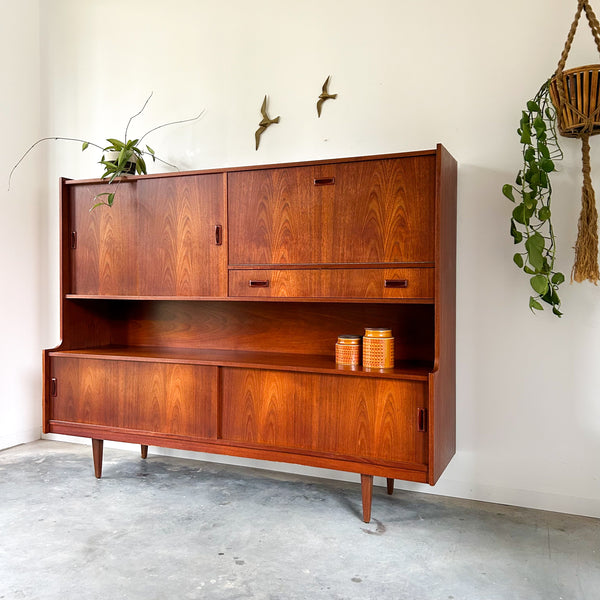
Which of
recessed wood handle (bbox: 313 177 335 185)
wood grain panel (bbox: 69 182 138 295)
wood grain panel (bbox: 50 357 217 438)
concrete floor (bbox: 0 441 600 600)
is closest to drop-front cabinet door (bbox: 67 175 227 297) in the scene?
wood grain panel (bbox: 69 182 138 295)

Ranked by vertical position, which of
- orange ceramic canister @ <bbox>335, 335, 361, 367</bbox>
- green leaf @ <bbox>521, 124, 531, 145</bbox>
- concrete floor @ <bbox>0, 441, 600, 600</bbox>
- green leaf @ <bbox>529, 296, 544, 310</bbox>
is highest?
green leaf @ <bbox>521, 124, 531, 145</bbox>

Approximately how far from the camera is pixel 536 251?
7.87ft

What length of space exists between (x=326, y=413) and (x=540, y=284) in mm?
1043

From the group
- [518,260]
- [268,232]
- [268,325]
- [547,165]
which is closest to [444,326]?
[518,260]

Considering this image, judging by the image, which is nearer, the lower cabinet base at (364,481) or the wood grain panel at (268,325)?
the lower cabinet base at (364,481)

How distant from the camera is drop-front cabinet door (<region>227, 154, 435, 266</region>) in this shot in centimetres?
237

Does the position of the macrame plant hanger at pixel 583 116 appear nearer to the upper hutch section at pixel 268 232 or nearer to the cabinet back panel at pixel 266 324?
the upper hutch section at pixel 268 232

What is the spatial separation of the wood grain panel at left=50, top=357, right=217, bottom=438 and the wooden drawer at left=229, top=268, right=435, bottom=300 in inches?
17.2

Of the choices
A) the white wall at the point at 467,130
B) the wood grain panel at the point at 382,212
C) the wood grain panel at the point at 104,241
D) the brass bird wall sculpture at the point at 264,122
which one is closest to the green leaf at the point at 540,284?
the white wall at the point at 467,130

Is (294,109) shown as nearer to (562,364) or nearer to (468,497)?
(562,364)

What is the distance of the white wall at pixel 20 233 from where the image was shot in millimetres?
3588

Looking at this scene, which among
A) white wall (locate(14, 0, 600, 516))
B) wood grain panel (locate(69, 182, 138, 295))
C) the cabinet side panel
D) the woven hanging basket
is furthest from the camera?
wood grain panel (locate(69, 182, 138, 295))

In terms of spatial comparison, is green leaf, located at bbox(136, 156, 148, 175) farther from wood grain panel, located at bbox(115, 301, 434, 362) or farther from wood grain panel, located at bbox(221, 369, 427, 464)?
wood grain panel, located at bbox(221, 369, 427, 464)

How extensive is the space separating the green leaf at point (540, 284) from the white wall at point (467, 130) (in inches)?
9.0
